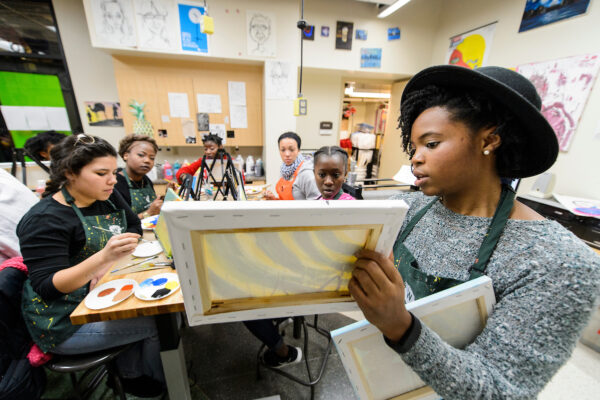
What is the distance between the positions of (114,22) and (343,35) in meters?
2.83

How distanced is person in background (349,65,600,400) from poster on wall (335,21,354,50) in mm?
3087

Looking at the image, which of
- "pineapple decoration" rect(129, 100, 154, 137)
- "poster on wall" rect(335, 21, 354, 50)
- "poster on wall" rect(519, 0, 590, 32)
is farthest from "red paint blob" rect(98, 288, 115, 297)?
"poster on wall" rect(519, 0, 590, 32)

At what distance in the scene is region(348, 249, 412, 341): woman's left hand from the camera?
→ 423mm

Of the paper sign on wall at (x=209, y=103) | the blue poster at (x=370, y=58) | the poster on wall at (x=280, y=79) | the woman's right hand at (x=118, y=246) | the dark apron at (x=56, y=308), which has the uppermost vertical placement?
the blue poster at (x=370, y=58)

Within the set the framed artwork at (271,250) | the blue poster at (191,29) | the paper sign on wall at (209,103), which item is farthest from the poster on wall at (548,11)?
the paper sign on wall at (209,103)

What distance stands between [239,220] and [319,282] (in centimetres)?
25

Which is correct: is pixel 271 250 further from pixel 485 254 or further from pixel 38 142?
pixel 38 142

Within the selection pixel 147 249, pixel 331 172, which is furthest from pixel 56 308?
pixel 331 172

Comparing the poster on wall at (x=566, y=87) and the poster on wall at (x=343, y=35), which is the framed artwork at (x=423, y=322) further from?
the poster on wall at (x=343, y=35)

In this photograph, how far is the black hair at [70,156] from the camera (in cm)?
100

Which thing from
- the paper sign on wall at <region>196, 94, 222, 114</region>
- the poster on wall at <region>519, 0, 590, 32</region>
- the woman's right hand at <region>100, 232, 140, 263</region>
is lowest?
the woman's right hand at <region>100, 232, 140, 263</region>

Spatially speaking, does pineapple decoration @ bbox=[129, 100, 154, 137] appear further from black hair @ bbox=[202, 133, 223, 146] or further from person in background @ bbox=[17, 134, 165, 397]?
person in background @ bbox=[17, 134, 165, 397]

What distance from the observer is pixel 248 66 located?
3188 mm

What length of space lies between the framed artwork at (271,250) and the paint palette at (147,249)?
0.98 metres
